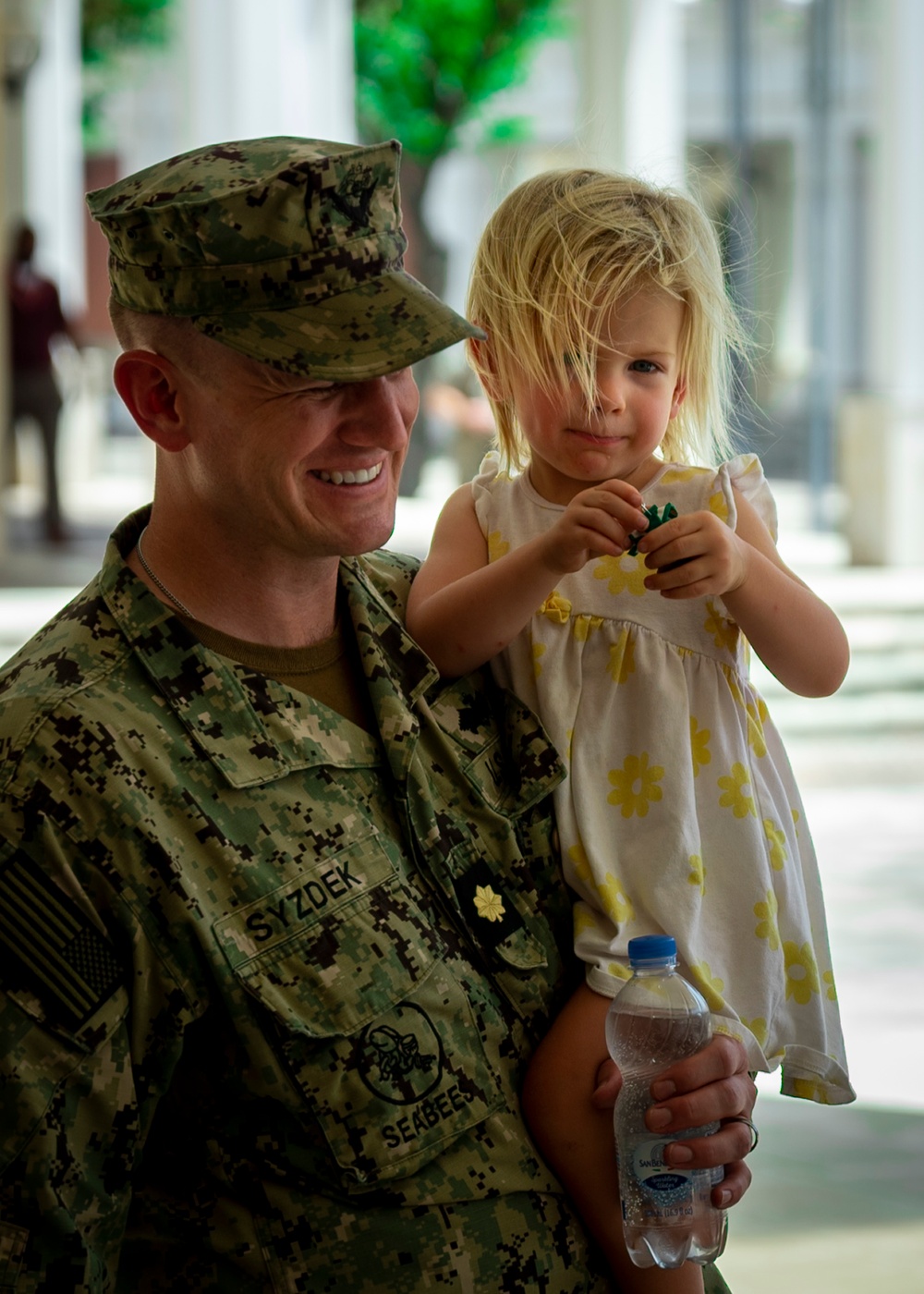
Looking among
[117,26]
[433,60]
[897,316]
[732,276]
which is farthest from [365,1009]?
[117,26]

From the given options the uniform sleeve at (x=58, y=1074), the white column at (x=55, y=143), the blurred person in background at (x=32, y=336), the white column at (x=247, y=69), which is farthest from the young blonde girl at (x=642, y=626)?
the white column at (x=55, y=143)

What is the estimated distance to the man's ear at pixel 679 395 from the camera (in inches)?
79.3

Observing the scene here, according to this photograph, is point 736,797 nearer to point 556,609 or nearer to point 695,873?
point 695,873

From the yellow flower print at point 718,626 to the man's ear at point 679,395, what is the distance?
0.78 feet

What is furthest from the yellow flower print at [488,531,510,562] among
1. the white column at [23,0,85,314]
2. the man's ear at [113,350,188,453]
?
the white column at [23,0,85,314]

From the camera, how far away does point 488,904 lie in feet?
5.99

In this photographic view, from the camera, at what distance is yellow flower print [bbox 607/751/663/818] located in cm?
195

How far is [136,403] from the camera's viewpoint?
5.74ft

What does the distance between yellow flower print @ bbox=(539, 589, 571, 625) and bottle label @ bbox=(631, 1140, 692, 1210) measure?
0.58 metres

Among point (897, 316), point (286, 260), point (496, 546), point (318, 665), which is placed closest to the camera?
point (286, 260)

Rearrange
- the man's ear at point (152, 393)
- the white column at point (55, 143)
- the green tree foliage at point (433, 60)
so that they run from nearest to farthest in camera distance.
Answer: the man's ear at point (152, 393) → the white column at point (55, 143) → the green tree foliage at point (433, 60)

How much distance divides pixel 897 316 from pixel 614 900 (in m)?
8.84

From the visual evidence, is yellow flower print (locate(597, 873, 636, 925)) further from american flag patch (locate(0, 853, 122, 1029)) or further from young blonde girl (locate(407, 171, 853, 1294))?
american flag patch (locate(0, 853, 122, 1029))

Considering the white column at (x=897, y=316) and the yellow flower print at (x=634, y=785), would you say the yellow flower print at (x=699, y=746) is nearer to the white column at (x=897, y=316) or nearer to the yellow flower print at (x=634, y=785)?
the yellow flower print at (x=634, y=785)
